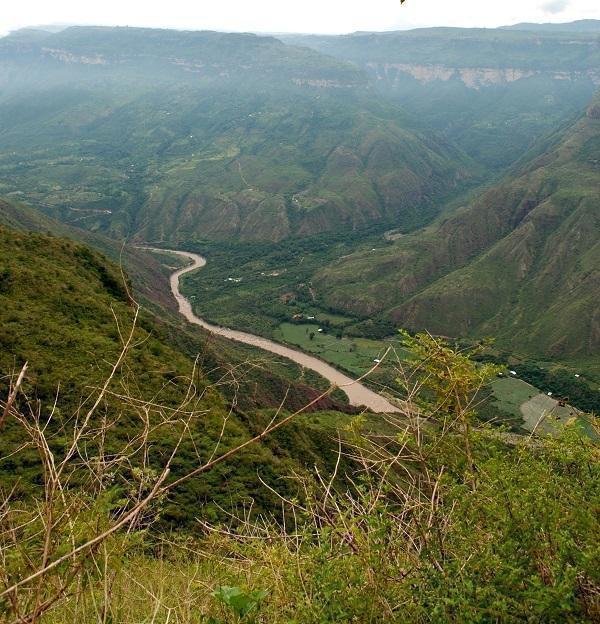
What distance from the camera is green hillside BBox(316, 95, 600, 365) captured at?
→ 329 ft

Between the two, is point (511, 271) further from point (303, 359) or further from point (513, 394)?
point (303, 359)

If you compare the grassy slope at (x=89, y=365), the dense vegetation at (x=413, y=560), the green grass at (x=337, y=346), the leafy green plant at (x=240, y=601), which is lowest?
the green grass at (x=337, y=346)

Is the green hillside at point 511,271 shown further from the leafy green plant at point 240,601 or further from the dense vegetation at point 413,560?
the leafy green plant at point 240,601

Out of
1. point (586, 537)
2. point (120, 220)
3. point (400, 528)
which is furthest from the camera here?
point (120, 220)

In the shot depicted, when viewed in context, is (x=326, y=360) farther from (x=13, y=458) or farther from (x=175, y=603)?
(x=175, y=603)

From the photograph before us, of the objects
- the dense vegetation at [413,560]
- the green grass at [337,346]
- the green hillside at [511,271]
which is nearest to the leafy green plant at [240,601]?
the dense vegetation at [413,560]

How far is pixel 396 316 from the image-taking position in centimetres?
11631

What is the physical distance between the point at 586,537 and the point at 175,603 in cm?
515

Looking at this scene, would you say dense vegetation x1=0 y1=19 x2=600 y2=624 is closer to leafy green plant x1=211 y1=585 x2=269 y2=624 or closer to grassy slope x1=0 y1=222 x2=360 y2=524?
leafy green plant x1=211 y1=585 x2=269 y2=624

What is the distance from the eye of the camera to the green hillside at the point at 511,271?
100 meters

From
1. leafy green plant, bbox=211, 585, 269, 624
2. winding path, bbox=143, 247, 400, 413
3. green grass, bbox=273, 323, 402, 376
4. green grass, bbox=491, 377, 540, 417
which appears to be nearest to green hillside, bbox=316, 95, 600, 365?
green grass, bbox=491, 377, 540, 417

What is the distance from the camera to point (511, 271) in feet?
389

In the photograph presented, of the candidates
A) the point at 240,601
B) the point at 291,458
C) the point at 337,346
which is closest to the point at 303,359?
the point at 337,346

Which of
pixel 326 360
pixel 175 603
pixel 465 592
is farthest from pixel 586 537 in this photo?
pixel 326 360
